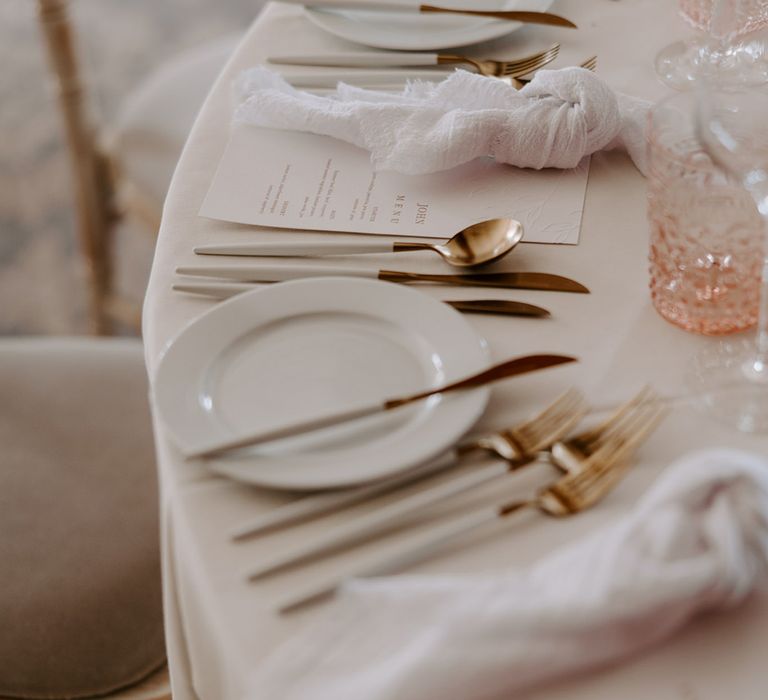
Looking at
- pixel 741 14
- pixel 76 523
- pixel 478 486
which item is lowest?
pixel 76 523

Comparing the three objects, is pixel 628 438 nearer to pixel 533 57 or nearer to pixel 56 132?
pixel 533 57

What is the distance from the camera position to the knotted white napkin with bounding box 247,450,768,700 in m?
0.50

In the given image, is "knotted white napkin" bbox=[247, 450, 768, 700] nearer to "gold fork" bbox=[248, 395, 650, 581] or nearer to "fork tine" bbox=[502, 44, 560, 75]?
"gold fork" bbox=[248, 395, 650, 581]

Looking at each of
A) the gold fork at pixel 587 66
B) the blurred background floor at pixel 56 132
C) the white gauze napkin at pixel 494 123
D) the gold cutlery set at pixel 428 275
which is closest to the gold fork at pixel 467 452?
the gold cutlery set at pixel 428 275

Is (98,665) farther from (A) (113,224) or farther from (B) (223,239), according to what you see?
(A) (113,224)

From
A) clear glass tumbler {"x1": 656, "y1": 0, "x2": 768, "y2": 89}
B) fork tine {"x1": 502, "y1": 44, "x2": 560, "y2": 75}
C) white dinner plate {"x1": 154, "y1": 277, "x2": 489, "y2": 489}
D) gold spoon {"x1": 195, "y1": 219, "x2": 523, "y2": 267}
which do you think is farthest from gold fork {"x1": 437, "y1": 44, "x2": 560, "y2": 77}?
white dinner plate {"x1": 154, "y1": 277, "x2": 489, "y2": 489}

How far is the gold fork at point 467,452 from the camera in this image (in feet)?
1.92

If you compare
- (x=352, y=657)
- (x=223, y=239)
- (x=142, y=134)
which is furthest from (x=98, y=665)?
(x=142, y=134)

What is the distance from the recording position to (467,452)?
0.63 metres

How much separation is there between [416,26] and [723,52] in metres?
0.30

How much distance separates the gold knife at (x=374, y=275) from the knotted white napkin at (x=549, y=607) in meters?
0.25

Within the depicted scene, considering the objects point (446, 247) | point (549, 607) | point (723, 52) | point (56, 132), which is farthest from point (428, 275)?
point (56, 132)

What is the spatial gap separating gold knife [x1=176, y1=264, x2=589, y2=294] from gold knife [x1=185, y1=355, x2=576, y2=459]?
10 cm

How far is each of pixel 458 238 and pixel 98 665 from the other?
19.6 inches
